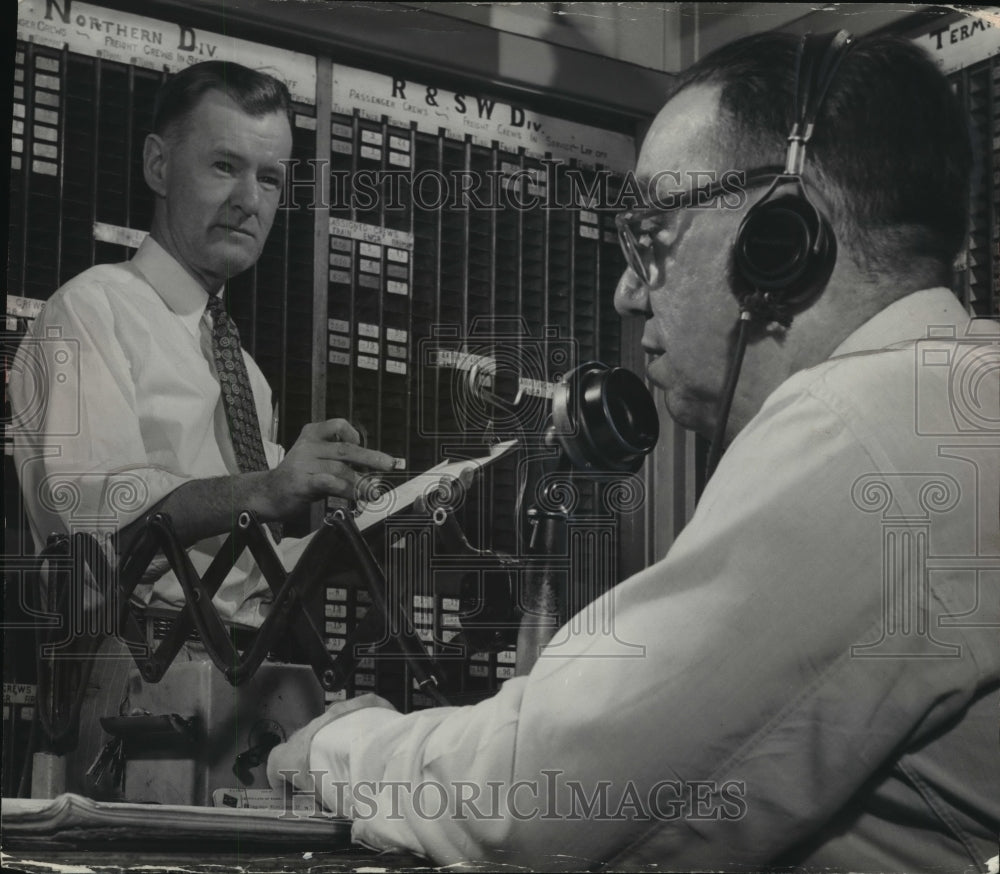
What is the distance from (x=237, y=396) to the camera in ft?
4.78

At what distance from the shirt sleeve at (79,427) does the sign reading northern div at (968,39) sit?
2.90 ft

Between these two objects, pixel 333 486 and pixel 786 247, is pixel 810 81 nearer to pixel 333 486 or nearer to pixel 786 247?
pixel 786 247

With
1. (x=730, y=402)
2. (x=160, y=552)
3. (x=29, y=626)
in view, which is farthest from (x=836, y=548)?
(x=29, y=626)

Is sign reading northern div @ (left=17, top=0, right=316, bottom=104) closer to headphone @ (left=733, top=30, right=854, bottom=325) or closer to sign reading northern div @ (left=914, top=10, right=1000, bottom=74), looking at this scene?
headphone @ (left=733, top=30, right=854, bottom=325)

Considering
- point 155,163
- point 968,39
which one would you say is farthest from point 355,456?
point 968,39

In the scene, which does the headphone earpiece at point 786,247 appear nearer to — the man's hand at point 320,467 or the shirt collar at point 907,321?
the shirt collar at point 907,321

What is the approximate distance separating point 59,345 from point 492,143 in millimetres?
497

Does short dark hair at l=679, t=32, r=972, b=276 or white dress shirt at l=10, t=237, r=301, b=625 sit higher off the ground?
short dark hair at l=679, t=32, r=972, b=276

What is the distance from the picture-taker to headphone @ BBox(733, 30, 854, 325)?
1324mm

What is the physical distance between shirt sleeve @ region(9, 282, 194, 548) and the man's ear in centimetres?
12

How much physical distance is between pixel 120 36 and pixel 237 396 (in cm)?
Answer: 38

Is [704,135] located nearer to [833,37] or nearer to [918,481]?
[833,37]

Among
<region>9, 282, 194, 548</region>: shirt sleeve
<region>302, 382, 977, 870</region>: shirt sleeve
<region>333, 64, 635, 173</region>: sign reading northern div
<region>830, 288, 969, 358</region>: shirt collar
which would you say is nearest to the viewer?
<region>302, 382, 977, 870</region>: shirt sleeve

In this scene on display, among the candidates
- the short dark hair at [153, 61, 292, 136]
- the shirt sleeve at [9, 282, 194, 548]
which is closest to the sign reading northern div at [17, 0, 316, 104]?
the short dark hair at [153, 61, 292, 136]
